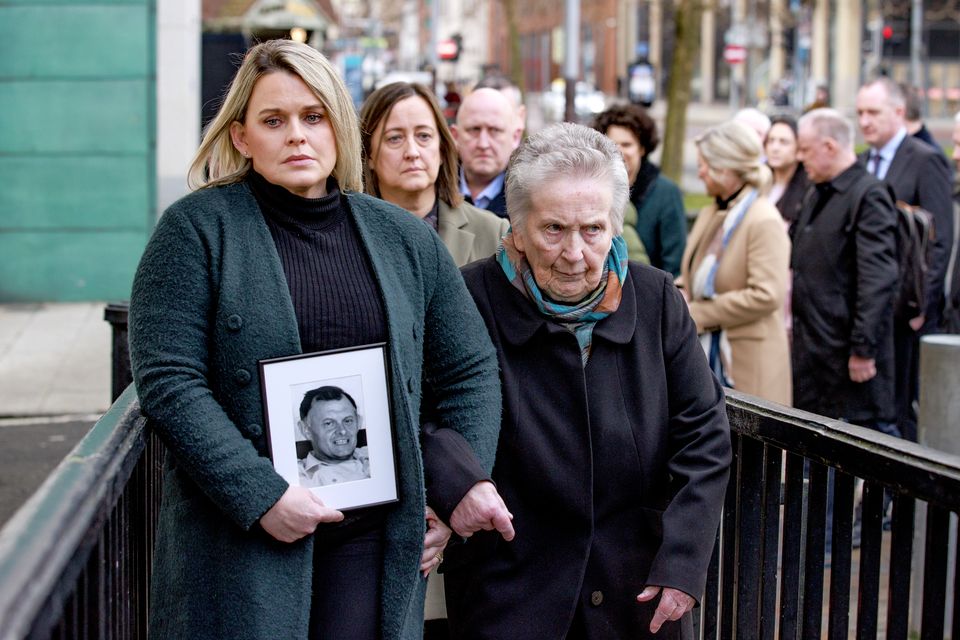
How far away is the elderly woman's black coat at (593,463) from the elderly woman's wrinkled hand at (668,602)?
6 cm

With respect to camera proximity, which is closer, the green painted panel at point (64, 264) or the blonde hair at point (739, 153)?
the blonde hair at point (739, 153)

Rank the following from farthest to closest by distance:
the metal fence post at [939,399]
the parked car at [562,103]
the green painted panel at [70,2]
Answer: the parked car at [562,103] → the green painted panel at [70,2] → the metal fence post at [939,399]

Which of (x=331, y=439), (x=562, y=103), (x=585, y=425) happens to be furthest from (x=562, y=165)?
(x=562, y=103)

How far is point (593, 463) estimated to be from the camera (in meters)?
3.16

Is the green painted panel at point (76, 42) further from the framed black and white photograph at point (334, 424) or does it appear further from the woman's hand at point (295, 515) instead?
the woman's hand at point (295, 515)

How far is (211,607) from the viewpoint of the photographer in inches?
108

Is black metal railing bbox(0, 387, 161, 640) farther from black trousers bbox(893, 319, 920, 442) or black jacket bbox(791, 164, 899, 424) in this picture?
black trousers bbox(893, 319, 920, 442)

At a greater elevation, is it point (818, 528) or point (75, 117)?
point (75, 117)

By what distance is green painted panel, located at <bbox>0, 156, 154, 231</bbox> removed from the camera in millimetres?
13047

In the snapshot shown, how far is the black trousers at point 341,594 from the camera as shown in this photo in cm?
285

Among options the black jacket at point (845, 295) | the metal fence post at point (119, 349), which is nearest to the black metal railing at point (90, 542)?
the metal fence post at point (119, 349)

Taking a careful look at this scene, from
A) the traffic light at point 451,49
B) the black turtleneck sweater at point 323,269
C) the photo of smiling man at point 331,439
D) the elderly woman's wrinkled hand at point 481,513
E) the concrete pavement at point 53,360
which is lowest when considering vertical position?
the concrete pavement at point 53,360

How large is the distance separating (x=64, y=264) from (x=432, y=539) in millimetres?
10936

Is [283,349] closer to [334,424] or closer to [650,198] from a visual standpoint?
[334,424]
